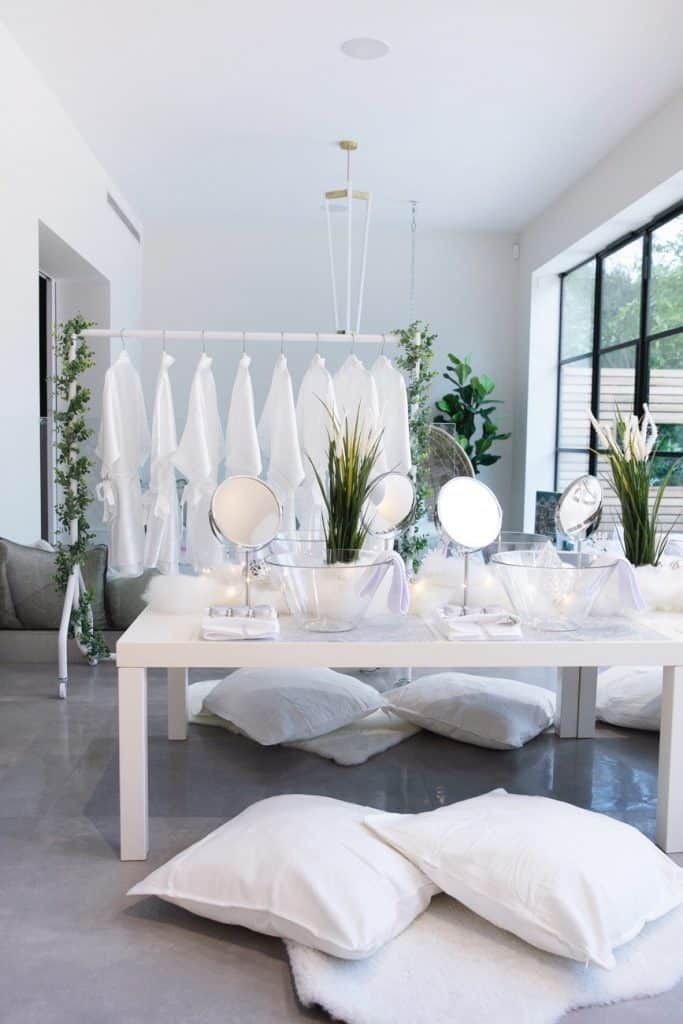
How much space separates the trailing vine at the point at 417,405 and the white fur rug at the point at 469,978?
202 cm

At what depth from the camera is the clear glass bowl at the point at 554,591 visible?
2.37 metres

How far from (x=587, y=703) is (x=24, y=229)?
3.25 metres

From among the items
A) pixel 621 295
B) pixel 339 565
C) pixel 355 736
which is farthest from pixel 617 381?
pixel 339 565

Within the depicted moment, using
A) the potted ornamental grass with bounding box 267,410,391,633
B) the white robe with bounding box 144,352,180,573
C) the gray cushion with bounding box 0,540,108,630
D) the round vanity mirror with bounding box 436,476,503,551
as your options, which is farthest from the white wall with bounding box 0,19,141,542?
the round vanity mirror with bounding box 436,476,503,551

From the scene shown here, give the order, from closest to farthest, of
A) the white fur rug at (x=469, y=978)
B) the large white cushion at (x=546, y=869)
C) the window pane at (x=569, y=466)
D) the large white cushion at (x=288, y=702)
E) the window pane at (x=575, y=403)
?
the white fur rug at (x=469, y=978), the large white cushion at (x=546, y=869), the large white cushion at (x=288, y=702), the window pane at (x=575, y=403), the window pane at (x=569, y=466)

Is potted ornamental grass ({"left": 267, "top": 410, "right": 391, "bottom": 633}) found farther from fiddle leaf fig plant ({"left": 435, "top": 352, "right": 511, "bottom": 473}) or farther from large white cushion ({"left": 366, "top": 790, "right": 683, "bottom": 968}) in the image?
fiddle leaf fig plant ({"left": 435, "top": 352, "right": 511, "bottom": 473})

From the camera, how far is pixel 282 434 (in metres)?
3.84

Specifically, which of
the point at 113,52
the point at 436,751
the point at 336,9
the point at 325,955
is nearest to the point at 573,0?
the point at 336,9

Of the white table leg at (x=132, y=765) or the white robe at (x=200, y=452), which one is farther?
the white robe at (x=200, y=452)

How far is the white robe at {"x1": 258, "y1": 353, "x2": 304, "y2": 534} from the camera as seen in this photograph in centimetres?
382

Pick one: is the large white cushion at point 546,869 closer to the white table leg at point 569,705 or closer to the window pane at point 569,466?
the white table leg at point 569,705

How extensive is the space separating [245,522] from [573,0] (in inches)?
102

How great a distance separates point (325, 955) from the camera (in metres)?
1.76

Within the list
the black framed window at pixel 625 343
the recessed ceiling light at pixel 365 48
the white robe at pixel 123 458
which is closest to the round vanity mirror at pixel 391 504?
the white robe at pixel 123 458
